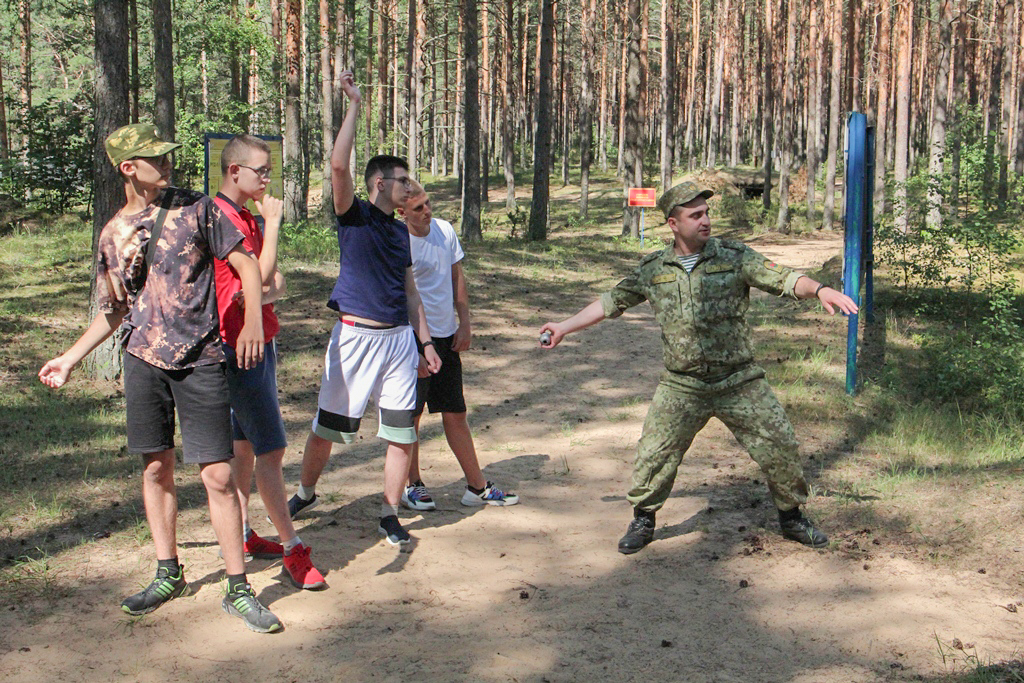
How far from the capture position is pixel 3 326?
422 inches

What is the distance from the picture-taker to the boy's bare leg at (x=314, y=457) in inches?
213

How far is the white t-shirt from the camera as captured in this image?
560 centimetres

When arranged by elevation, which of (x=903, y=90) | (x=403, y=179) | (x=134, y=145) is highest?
(x=903, y=90)

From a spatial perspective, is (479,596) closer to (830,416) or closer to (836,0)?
(830,416)

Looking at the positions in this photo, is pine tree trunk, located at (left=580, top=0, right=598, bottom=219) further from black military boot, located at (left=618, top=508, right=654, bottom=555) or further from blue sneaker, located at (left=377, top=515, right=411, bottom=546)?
blue sneaker, located at (left=377, top=515, right=411, bottom=546)

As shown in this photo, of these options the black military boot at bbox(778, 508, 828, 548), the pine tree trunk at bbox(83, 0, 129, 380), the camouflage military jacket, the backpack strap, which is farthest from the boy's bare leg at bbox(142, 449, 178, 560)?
the pine tree trunk at bbox(83, 0, 129, 380)

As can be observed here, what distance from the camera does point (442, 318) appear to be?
5.70 meters

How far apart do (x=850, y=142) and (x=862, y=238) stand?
976mm

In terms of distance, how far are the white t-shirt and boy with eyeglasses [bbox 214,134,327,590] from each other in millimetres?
1155

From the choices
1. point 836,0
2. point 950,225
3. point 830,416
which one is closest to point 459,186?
point 836,0

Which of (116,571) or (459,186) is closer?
(116,571)

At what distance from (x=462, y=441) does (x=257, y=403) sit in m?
1.80

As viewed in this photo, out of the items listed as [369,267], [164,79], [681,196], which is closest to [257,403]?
[369,267]

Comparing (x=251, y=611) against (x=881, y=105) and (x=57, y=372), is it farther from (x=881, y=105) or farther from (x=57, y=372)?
(x=881, y=105)
